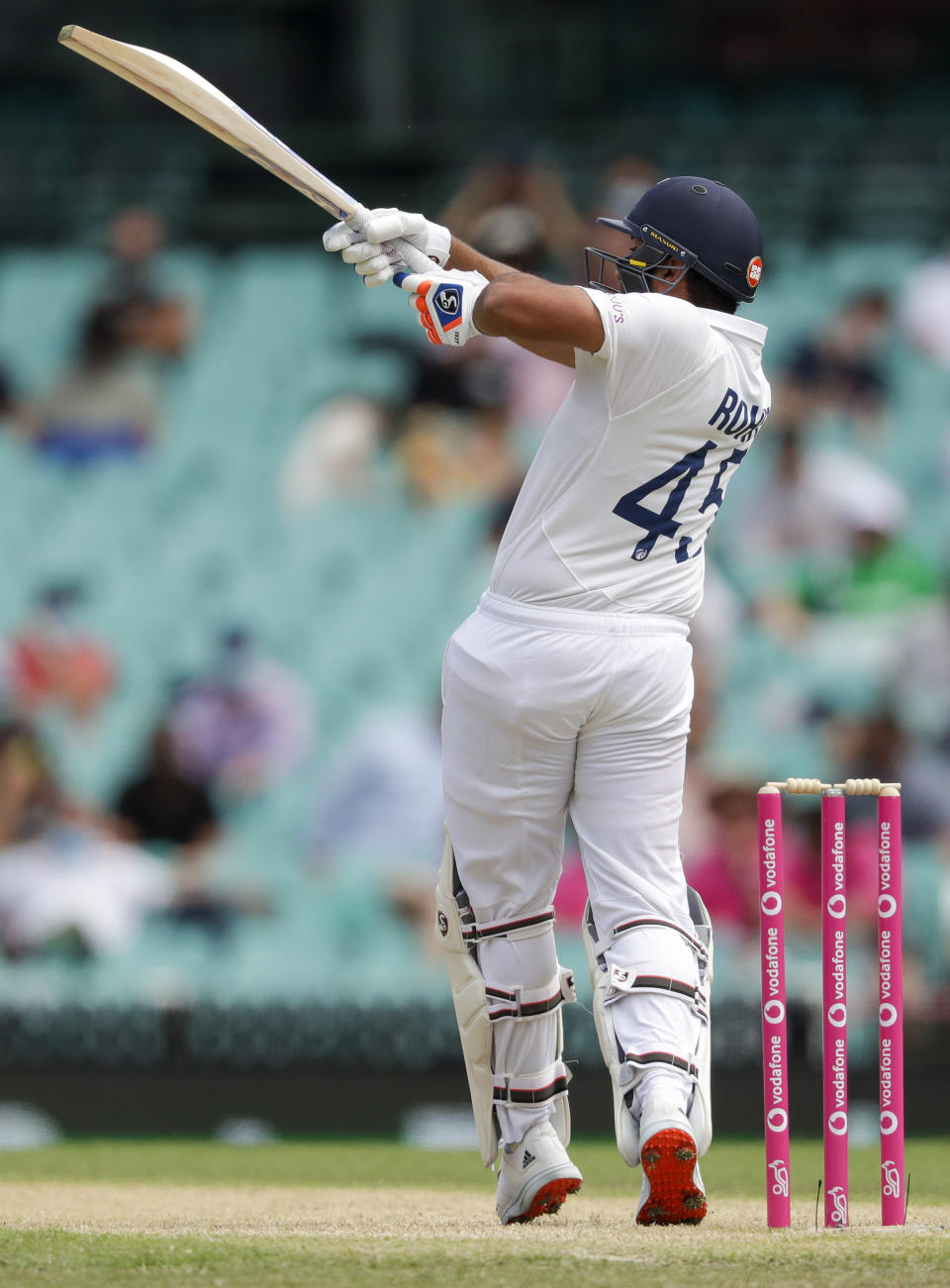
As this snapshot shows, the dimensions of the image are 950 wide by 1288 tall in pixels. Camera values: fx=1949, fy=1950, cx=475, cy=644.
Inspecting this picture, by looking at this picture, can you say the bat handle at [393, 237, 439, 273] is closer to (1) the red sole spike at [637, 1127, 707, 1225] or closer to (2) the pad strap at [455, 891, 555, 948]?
(2) the pad strap at [455, 891, 555, 948]

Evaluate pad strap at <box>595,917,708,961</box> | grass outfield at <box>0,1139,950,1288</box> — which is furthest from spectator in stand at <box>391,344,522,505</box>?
pad strap at <box>595,917,708,961</box>

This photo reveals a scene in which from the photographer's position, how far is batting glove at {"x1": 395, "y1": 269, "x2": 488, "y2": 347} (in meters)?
3.25

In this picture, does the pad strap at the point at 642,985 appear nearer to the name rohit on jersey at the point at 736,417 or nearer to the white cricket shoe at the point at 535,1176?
the white cricket shoe at the point at 535,1176

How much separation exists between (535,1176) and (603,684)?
866 millimetres

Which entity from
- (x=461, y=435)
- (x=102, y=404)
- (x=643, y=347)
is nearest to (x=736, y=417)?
(x=643, y=347)

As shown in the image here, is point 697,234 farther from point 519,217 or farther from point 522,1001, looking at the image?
point 519,217

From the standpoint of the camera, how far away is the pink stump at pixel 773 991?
121 inches

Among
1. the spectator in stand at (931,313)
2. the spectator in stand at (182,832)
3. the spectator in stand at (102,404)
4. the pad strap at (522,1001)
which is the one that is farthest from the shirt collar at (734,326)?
the spectator in stand at (102,404)

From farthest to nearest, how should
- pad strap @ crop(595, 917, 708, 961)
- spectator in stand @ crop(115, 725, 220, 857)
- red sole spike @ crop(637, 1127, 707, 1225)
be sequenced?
spectator in stand @ crop(115, 725, 220, 857)
pad strap @ crop(595, 917, 708, 961)
red sole spike @ crop(637, 1127, 707, 1225)

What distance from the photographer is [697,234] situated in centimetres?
334

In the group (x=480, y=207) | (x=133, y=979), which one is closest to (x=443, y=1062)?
(x=133, y=979)

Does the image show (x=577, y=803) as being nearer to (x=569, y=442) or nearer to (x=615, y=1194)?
(x=569, y=442)

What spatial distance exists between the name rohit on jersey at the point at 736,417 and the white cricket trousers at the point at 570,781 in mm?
343

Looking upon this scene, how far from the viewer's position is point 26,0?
1087cm
